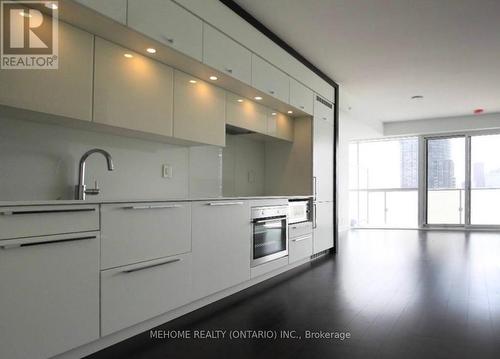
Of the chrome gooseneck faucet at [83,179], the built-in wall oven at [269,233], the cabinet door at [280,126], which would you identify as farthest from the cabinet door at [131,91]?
the cabinet door at [280,126]

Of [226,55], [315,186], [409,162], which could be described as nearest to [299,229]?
[315,186]

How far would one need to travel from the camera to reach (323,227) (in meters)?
5.50

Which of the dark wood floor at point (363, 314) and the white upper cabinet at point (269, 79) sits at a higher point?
the white upper cabinet at point (269, 79)

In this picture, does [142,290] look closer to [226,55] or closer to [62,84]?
[62,84]

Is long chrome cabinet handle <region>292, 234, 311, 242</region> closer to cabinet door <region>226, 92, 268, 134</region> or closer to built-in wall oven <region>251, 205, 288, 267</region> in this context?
built-in wall oven <region>251, 205, 288, 267</region>

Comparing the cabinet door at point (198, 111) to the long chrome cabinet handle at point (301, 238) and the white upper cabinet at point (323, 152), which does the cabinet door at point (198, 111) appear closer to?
the long chrome cabinet handle at point (301, 238)

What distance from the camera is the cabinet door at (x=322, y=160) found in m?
5.25

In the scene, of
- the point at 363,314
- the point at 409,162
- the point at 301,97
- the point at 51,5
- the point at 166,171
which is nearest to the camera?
the point at 51,5

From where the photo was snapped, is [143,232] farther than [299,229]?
No

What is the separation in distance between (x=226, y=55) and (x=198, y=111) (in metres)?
0.52

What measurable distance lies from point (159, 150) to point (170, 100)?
522 millimetres

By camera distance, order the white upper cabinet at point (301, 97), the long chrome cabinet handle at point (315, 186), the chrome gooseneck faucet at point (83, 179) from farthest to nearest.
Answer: the long chrome cabinet handle at point (315, 186) < the white upper cabinet at point (301, 97) < the chrome gooseneck faucet at point (83, 179)

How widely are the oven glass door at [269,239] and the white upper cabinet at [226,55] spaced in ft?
4.50

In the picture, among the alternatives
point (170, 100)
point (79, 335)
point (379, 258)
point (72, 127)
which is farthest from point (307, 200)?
point (79, 335)
